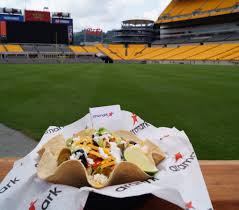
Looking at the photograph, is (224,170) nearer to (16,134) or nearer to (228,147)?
(228,147)

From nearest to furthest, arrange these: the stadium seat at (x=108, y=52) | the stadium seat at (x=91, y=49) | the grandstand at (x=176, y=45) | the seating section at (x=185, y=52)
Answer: the seating section at (x=185, y=52) < the grandstand at (x=176, y=45) < the stadium seat at (x=108, y=52) < the stadium seat at (x=91, y=49)

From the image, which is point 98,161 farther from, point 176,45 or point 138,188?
point 176,45

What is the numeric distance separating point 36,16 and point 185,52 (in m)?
30.1

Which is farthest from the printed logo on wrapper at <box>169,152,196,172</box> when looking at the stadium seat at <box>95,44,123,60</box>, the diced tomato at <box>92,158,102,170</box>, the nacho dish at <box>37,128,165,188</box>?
the stadium seat at <box>95,44,123,60</box>

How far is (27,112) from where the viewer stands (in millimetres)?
8703

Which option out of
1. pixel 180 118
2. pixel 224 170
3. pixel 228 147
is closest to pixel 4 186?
pixel 224 170

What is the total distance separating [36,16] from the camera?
66938 mm

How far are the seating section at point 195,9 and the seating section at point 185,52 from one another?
6924mm

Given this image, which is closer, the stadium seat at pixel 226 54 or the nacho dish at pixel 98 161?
the nacho dish at pixel 98 161

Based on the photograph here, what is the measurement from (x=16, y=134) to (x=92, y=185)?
5.15 m

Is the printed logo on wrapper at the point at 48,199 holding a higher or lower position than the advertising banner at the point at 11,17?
lower

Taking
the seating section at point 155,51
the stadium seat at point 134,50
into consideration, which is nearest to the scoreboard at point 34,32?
the seating section at point 155,51

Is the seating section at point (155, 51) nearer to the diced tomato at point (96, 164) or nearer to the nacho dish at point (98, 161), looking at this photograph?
the nacho dish at point (98, 161)

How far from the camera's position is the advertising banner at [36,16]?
6566 cm
